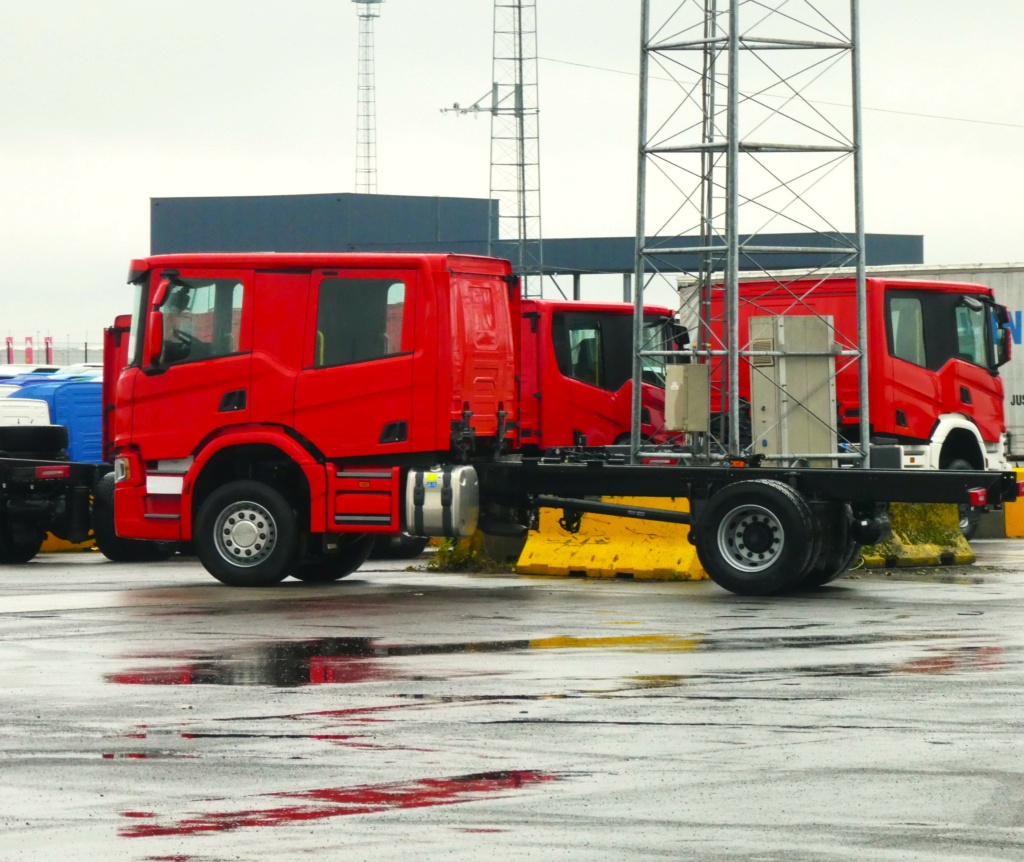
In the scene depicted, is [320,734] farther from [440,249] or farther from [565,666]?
[440,249]

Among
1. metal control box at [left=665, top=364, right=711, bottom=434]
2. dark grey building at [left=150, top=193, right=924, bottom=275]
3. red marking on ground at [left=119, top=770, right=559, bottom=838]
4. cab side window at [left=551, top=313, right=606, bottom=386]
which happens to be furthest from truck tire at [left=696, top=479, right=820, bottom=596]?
dark grey building at [left=150, top=193, right=924, bottom=275]

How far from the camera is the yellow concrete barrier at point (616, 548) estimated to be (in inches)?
737

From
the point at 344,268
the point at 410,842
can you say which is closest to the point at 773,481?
the point at 344,268

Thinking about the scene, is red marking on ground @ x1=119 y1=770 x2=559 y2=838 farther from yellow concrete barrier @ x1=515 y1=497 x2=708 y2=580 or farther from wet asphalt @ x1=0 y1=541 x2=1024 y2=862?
yellow concrete barrier @ x1=515 y1=497 x2=708 y2=580

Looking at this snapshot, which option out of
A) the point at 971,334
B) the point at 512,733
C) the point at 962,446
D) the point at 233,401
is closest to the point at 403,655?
the point at 512,733

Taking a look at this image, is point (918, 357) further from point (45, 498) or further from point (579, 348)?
point (45, 498)

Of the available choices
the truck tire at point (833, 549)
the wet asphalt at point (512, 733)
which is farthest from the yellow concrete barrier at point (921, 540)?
the wet asphalt at point (512, 733)

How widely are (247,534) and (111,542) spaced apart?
5.59m

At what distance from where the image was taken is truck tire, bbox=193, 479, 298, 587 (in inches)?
682

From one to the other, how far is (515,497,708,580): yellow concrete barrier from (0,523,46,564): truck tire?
19.7 feet

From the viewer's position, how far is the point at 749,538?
16.5 m

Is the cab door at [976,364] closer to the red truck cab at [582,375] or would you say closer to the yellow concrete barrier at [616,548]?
the red truck cab at [582,375]

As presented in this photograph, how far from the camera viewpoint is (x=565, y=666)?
11.0 meters

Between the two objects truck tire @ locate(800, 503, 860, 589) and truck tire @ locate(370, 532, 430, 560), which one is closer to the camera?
truck tire @ locate(800, 503, 860, 589)
